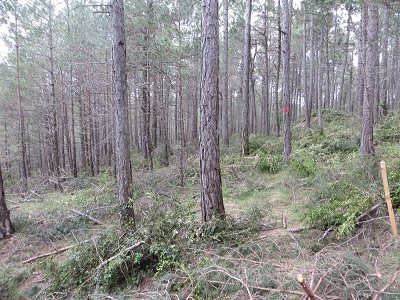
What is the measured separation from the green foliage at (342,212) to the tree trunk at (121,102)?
137 inches

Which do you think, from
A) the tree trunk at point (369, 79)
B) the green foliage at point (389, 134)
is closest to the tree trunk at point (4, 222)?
the tree trunk at point (369, 79)

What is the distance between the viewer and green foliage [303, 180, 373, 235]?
3880 millimetres

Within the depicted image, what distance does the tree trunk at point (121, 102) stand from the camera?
5.44m

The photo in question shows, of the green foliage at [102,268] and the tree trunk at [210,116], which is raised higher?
the tree trunk at [210,116]

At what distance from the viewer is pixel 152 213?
16.5 ft

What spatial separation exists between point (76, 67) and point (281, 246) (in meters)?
14.6

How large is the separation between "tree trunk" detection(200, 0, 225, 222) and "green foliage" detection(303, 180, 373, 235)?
1577mm

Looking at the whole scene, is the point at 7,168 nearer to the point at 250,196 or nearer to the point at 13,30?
the point at 13,30

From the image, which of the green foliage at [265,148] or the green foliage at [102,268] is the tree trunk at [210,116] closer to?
the green foliage at [102,268]

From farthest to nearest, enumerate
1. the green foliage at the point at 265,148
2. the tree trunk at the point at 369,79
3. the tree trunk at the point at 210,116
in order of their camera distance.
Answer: the green foliage at the point at 265,148, the tree trunk at the point at 369,79, the tree trunk at the point at 210,116

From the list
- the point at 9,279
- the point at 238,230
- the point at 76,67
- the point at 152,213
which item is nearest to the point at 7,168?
the point at 76,67

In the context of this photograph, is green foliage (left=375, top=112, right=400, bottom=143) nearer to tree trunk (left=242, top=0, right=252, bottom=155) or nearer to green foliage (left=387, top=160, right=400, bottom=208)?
tree trunk (left=242, top=0, right=252, bottom=155)

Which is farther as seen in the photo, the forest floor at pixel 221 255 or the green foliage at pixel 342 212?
the green foliage at pixel 342 212

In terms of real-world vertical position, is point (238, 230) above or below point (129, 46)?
below
